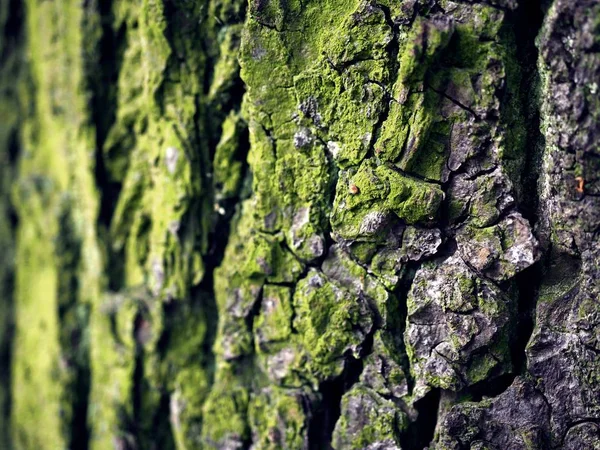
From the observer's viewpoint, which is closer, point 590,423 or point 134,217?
point 590,423

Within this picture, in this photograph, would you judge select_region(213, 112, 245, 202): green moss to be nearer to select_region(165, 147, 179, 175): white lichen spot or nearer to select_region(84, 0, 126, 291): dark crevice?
select_region(165, 147, 179, 175): white lichen spot

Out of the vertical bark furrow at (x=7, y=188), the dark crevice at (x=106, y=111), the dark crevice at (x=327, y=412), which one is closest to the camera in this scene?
the dark crevice at (x=327, y=412)

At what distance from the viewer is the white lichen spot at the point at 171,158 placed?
2.95 m

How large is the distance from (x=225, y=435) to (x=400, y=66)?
201 centimetres

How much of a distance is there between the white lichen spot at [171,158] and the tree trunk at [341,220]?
20 mm

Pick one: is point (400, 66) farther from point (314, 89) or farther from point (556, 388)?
point (556, 388)

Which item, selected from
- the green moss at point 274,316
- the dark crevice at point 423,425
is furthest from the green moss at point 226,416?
the dark crevice at point 423,425

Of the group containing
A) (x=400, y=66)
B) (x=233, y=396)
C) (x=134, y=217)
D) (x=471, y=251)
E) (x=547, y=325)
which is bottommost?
(x=233, y=396)

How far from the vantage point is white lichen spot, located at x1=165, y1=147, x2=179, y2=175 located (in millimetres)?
2945

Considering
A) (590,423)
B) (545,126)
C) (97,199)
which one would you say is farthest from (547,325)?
(97,199)

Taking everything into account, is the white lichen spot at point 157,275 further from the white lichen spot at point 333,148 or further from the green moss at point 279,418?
the white lichen spot at point 333,148

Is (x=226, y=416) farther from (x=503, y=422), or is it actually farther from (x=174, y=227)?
(x=503, y=422)

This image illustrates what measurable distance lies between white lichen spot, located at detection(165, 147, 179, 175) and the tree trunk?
0.06 feet

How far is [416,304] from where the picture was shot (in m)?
2.30
